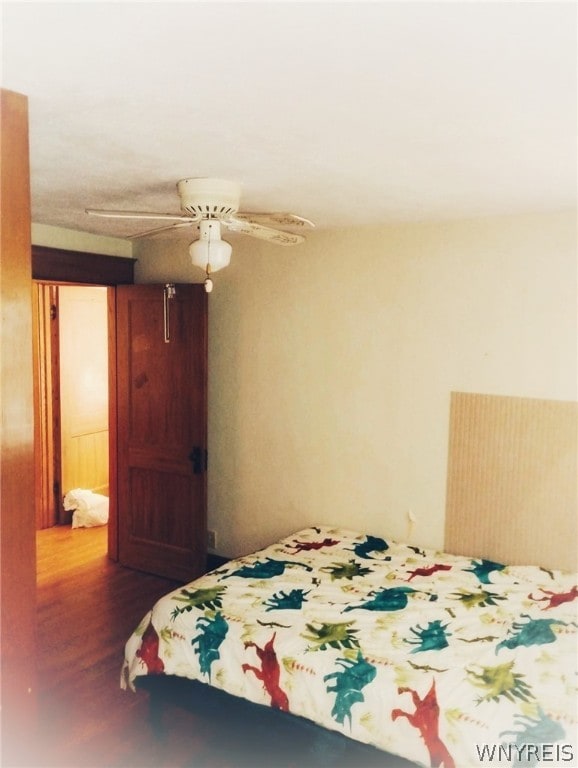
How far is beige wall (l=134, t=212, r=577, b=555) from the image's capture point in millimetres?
3289

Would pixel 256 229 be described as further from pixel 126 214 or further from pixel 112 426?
pixel 112 426

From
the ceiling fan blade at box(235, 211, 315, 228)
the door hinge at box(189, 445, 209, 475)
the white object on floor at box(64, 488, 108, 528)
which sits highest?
the ceiling fan blade at box(235, 211, 315, 228)

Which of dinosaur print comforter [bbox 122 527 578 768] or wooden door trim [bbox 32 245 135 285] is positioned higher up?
wooden door trim [bbox 32 245 135 285]

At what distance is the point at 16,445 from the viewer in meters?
1.62

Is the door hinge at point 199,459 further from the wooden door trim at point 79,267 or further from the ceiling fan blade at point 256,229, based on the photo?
the ceiling fan blade at point 256,229

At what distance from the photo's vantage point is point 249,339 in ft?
14.1

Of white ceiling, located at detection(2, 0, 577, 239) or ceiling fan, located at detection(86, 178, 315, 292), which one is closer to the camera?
white ceiling, located at detection(2, 0, 577, 239)

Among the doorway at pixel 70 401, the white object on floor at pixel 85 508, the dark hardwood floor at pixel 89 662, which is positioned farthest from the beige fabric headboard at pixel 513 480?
the doorway at pixel 70 401

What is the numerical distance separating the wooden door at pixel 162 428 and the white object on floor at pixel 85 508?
0.97m

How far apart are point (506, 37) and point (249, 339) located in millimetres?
3122

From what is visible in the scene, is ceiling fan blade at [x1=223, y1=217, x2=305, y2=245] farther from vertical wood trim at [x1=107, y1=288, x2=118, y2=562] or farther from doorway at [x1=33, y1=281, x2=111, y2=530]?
doorway at [x1=33, y1=281, x2=111, y2=530]

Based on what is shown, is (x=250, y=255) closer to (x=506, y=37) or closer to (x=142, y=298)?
(x=142, y=298)

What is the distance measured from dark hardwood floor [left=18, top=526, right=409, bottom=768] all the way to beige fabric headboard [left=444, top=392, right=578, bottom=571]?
1.47 m

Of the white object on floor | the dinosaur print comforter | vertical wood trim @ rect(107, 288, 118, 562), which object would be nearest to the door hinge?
vertical wood trim @ rect(107, 288, 118, 562)
